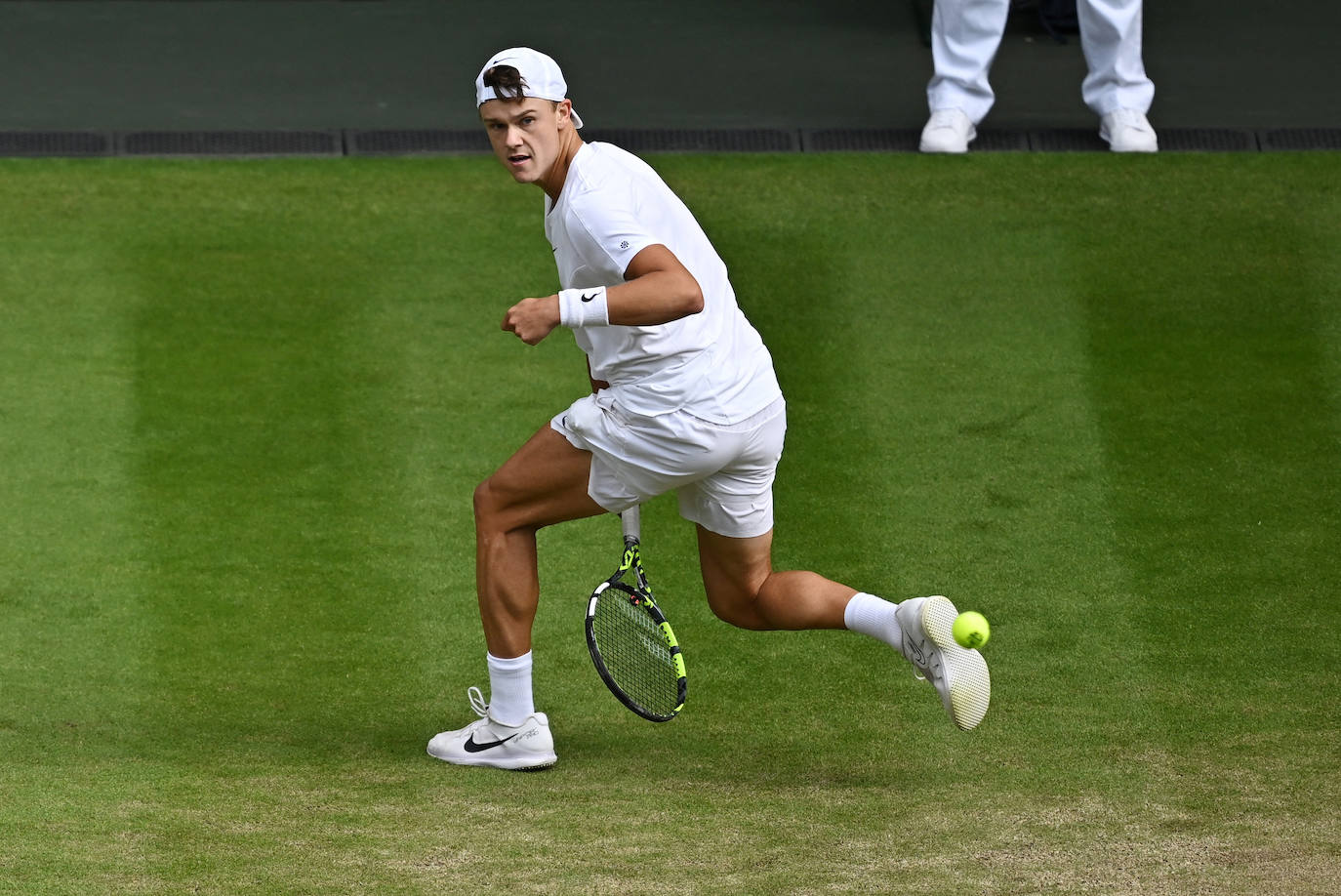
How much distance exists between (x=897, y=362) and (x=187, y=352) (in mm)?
2646

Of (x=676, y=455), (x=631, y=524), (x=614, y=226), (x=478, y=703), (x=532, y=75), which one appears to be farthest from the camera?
(x=478, y=703)

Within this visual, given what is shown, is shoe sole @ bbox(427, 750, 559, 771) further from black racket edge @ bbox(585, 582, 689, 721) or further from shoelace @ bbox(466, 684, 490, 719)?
black racket edge @ bbox(585, 582, 689, 721)

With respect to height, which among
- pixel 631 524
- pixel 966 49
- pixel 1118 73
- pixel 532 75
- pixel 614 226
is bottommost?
pixel 631 524

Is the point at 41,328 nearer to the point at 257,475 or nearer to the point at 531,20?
the point at 257,475

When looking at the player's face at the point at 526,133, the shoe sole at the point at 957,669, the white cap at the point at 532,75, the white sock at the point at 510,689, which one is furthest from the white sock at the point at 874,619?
the white cap at the point at 532,75

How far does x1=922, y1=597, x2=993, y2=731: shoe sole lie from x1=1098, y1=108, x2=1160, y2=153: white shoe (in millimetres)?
4596

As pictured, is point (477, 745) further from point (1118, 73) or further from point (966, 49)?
point (1118, 73)

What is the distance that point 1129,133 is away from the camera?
333 inches

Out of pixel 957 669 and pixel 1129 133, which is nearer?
pixel 957 669

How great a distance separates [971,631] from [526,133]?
59.3 inches

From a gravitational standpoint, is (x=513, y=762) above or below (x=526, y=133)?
below

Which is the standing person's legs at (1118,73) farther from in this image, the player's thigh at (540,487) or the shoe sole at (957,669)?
the player's thigh at (540,487)

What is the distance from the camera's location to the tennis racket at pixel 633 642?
14.9 feet

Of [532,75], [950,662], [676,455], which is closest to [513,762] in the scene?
[676,455]
